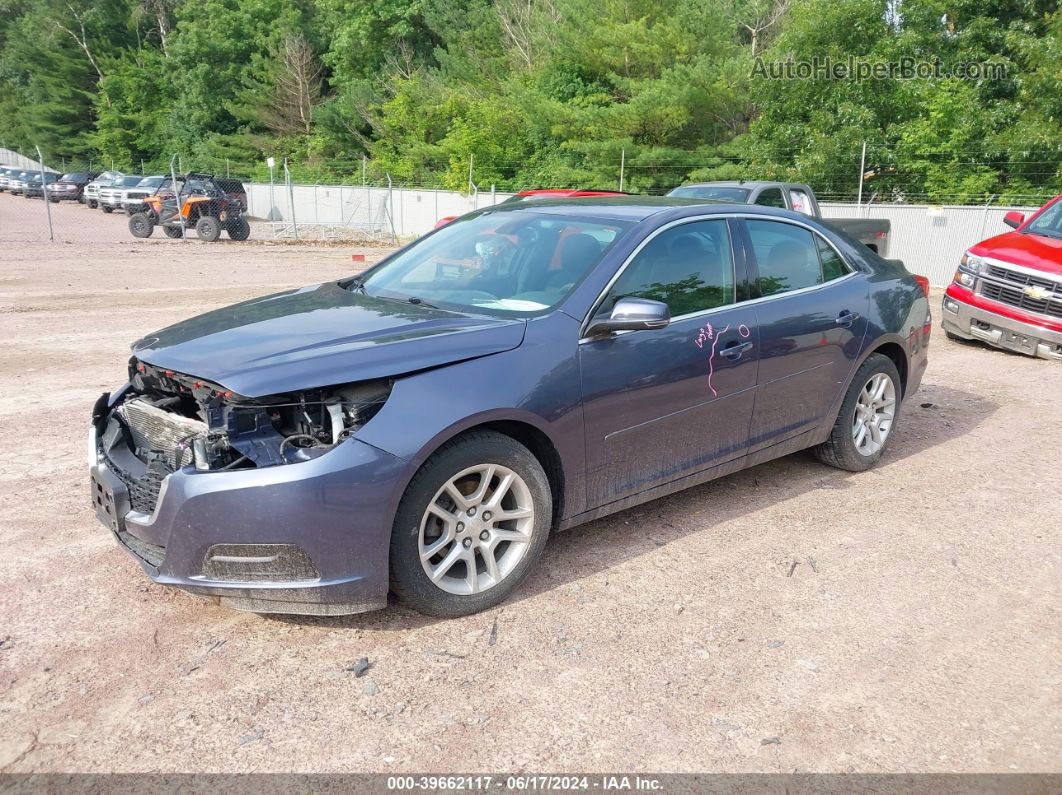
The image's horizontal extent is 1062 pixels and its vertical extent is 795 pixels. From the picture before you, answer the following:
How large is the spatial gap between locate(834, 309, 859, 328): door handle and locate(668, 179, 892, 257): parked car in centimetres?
700

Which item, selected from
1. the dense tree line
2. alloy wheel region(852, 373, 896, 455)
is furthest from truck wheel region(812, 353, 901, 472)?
the dense tree line

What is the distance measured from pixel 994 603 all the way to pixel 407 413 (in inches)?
106

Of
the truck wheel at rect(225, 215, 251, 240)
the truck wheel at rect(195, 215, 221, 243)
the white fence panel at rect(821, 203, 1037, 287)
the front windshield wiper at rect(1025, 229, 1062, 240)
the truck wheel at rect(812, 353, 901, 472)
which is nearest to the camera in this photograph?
the truck wheel at rect(812, 353, 901, 472)

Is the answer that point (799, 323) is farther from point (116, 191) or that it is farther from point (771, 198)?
point (116, 191)

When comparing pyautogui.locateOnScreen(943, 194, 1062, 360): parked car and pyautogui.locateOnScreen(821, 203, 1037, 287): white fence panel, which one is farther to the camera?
pyautogui.locateOnScreen(821, 203, 1037, 287): white fence panel

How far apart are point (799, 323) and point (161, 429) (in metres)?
3.26

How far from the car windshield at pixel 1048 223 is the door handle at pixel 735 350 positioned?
7246mm

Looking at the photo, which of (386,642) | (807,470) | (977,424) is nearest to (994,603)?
(807,470)

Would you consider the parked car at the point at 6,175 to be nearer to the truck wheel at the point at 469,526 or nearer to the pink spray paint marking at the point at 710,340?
the pink spray paint marking at the point at 710,340

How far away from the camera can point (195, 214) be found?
76.8 ft

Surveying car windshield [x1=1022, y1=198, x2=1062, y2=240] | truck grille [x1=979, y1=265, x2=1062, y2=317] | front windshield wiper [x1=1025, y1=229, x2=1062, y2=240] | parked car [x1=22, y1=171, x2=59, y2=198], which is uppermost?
parked car [x1=22, y1=171, x2=59, y2=198]

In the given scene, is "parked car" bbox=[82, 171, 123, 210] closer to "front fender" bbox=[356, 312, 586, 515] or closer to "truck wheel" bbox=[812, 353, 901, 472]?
"truck wheel" bbox=[812, 353, 901, 472]

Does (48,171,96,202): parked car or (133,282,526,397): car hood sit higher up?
(48,171,96,202): parked car

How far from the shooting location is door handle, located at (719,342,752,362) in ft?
14.5
